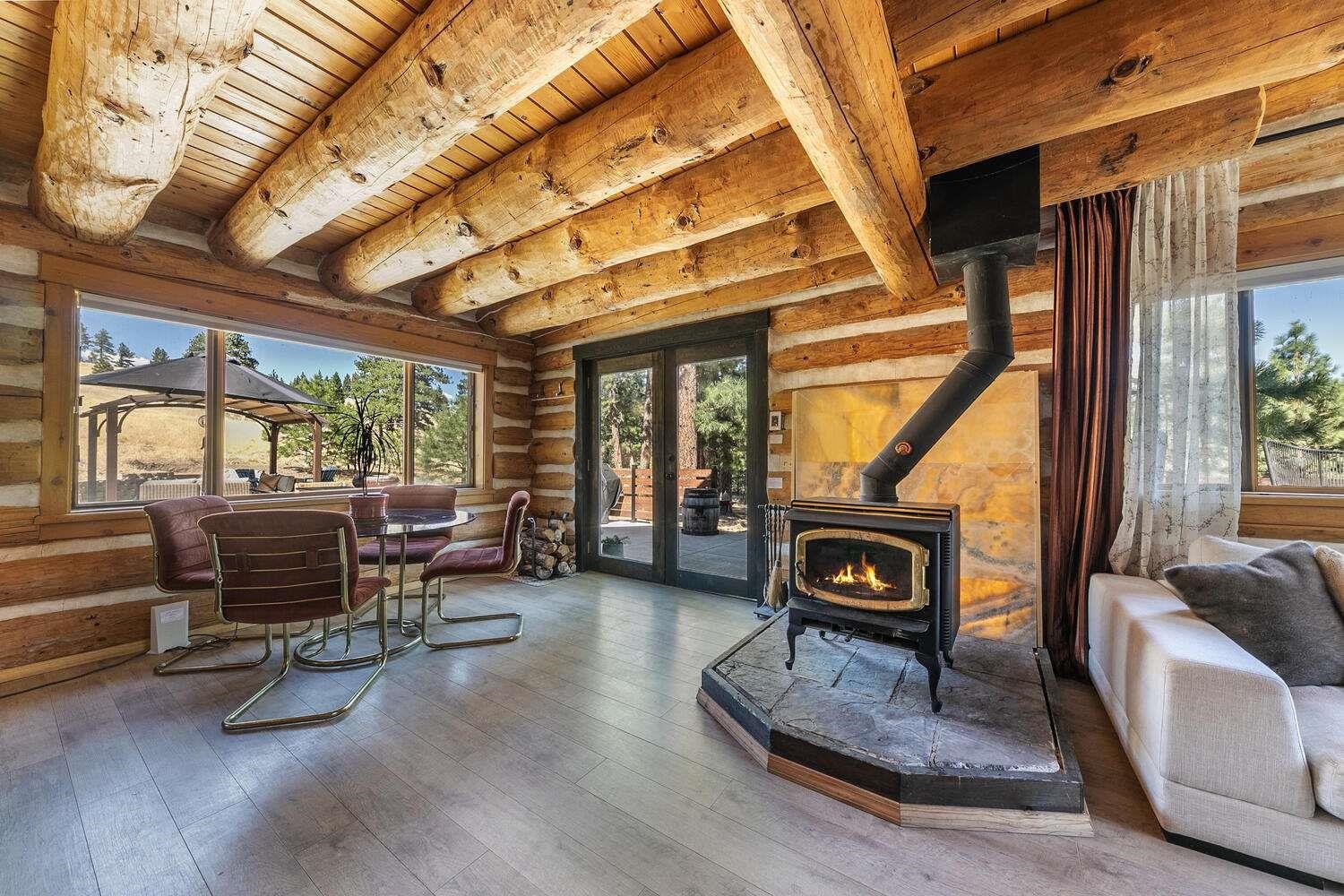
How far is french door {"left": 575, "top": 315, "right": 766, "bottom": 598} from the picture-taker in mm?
4105

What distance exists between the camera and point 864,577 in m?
2.31

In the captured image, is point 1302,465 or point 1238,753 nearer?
point 1238,753

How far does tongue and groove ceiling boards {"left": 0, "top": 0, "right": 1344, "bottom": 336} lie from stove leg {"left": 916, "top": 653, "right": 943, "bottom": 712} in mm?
1906

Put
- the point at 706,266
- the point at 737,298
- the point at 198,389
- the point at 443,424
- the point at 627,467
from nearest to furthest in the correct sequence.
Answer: the point at 706,266 < the point at 198,389 < the point at 737,298 < the point at 443,424 < the point at 627,467

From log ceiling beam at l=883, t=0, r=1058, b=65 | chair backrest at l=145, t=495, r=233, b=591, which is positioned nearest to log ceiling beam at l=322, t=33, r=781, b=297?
log ceiling beam at l=883, t=0, r=1058, b=65

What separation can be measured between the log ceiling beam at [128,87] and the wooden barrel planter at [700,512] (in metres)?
3.69

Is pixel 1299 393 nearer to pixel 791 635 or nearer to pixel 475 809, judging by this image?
pixel 791 635

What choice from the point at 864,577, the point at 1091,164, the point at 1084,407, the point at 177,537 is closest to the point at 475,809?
the point at 864,577

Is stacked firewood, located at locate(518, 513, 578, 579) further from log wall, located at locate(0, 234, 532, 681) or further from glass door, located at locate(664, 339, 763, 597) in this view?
log wall, located at locate(0, 234, 532, 681)

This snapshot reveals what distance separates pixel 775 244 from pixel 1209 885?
10.1ft

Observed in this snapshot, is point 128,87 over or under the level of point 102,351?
over

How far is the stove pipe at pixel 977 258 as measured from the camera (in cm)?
209

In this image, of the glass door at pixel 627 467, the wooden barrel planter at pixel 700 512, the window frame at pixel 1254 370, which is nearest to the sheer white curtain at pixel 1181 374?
the window frame at pixel 1254 370

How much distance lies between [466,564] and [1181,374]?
4.10 m
